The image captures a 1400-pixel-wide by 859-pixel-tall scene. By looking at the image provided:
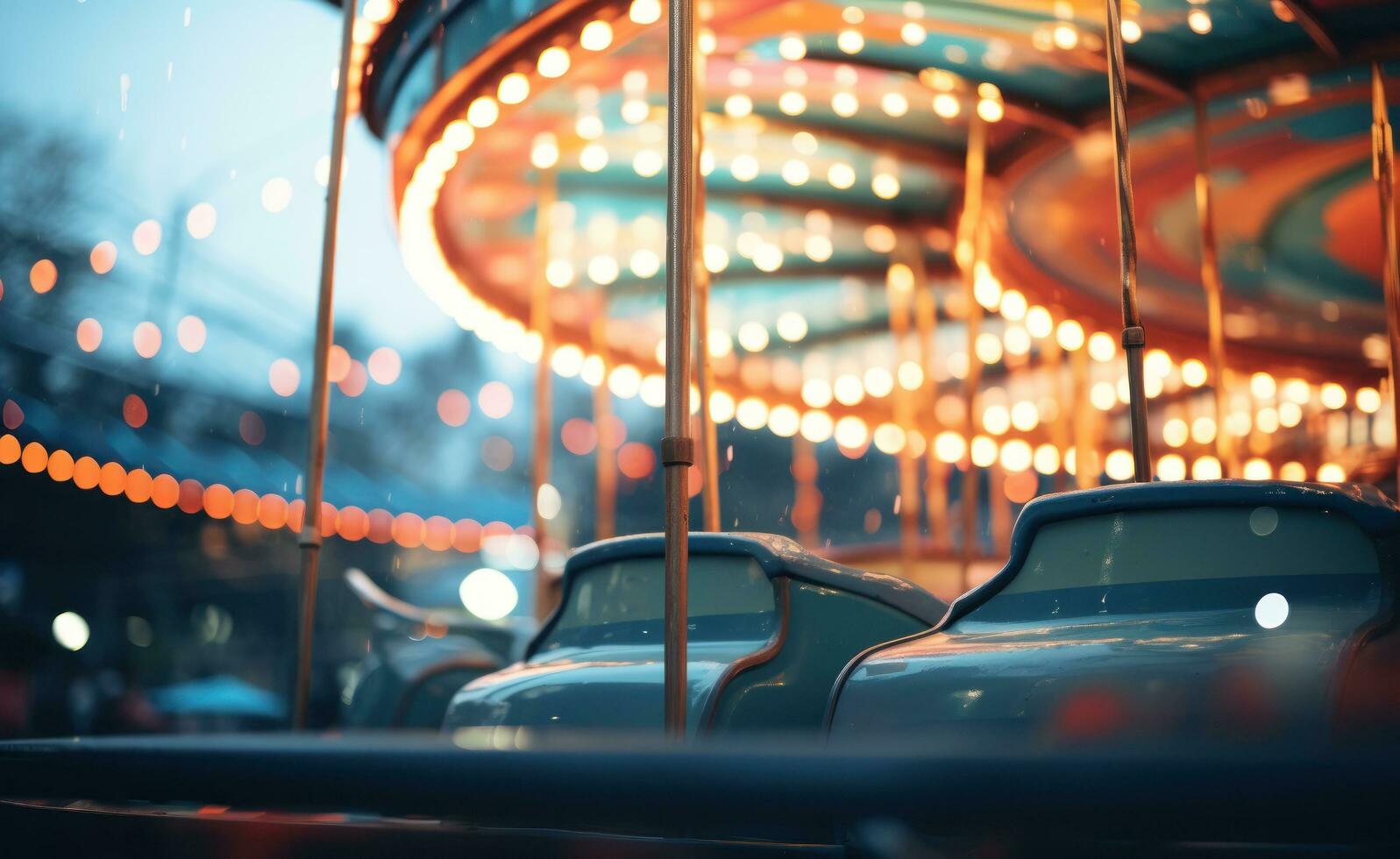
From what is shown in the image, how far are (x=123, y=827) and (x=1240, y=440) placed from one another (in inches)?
543

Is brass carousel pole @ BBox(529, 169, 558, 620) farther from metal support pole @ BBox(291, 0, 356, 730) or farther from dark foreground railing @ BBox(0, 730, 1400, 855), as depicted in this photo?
dark foreground railing @ BBox(0, 730, 1400, 855)

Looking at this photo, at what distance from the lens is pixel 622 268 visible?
10539 mm

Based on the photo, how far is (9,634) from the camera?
357 inches

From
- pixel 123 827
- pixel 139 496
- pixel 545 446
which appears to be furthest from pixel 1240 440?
pixel 123 827

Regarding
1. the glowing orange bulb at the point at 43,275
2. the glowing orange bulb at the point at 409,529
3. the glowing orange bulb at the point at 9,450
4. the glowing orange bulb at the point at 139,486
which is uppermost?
the glowing orange bulb at the point at 43,275

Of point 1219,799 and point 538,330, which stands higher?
point 538,330

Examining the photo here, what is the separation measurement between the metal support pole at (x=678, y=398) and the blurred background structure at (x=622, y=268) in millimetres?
2729

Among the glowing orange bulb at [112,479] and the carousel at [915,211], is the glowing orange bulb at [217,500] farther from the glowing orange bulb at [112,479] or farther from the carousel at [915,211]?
the carousel at [915,211]

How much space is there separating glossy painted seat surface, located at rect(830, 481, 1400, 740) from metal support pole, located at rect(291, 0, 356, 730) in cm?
198

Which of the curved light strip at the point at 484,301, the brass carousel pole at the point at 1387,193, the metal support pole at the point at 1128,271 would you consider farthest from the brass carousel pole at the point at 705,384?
the brass carousel pole at the point at 1387,193

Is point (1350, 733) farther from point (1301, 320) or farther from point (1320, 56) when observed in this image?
point (1301, 320)

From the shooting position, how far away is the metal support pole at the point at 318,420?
11.7 feet

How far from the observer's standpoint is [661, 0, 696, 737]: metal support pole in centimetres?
210

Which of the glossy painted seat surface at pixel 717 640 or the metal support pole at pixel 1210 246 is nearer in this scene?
the glossy painted seat surface at pixel 717 640
